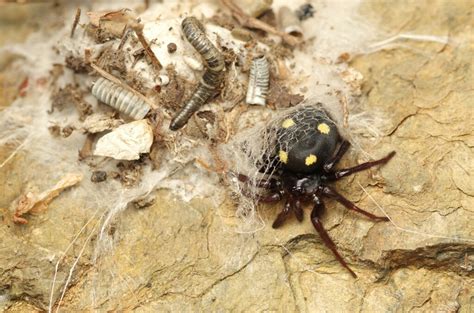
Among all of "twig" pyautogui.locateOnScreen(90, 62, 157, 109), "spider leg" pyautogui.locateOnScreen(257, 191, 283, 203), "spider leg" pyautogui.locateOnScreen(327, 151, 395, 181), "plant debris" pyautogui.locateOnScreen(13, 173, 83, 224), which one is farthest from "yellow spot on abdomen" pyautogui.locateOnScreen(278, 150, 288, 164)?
"plant debris" pyautogui.locateOnScreen(13, 173, 83, 224)

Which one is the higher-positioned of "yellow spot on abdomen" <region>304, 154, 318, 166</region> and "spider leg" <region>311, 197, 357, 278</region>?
"yellow spot on abdomen" <region>304, 154, 318, 166</region>

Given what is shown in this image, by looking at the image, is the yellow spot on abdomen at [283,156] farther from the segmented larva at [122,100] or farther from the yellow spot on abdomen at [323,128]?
the segmented larva at [122,100]

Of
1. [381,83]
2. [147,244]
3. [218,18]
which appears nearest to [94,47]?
[218,18]

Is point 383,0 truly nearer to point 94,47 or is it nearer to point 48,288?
point 94,47

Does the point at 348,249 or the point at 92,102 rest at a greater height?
the point at 92,102

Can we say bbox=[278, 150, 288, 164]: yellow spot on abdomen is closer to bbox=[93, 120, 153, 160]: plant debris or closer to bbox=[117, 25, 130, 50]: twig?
bbox=[93, 120, 153, 160]: plant debris

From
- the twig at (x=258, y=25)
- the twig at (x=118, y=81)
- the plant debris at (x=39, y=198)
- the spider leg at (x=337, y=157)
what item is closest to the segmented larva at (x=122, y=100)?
the twig at (x=118, y=81)
